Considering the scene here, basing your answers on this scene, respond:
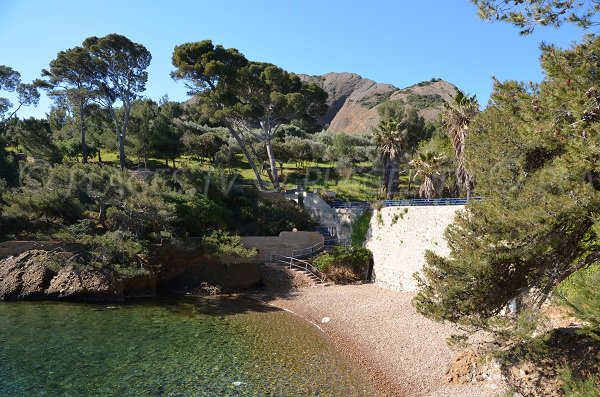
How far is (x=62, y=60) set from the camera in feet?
103

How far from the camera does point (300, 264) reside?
25875 mm

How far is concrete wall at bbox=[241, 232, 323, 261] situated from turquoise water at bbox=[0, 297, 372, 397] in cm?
680

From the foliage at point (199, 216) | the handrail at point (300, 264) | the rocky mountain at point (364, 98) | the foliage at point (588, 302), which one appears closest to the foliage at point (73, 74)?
the foliage at point (199, 216)

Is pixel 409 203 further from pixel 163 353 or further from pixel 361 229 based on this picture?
pixel 163 353

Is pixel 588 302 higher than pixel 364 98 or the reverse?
the reverse

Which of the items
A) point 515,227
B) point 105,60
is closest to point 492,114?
point 515,227

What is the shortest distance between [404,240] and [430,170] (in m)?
5.51

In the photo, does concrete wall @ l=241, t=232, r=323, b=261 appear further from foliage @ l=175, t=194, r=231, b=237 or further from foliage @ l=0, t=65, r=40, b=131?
foliage @ l=0, t=65, r=40, b=131

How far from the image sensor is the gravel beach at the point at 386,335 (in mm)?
12203

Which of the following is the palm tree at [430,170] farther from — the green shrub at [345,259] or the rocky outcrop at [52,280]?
Answer: the rocky outcrop at [52,280]

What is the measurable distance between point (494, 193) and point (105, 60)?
1248 inches

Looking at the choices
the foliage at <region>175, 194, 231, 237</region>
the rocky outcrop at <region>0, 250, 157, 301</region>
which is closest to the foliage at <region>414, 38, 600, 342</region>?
the rocky outcrop at <region>0, 250, 157, 301</region>

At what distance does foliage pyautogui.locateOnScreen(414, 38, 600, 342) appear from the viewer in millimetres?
7523

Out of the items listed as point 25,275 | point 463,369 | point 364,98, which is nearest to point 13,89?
point 25,275
